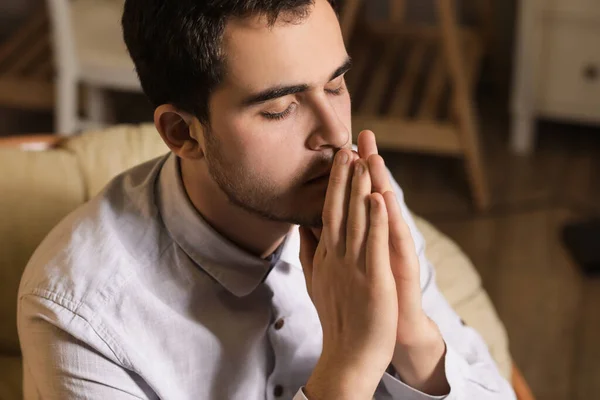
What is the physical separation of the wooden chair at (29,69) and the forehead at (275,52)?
187cm

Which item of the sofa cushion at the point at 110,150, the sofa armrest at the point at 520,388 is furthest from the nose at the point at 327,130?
the sofa armrest at the point at 520,388

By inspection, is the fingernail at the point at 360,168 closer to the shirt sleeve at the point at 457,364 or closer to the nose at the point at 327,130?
the nose at the point at 327,130

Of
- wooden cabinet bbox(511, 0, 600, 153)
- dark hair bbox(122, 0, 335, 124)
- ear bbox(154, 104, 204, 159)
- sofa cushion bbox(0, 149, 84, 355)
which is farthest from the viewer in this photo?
wooden cabinet bbox(511, 0, 600, 153)

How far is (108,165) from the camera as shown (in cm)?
143

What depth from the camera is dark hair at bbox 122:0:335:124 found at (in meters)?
0.92

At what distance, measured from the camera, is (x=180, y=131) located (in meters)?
1.04

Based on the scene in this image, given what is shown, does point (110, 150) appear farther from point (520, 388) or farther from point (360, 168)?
point (520, 388)

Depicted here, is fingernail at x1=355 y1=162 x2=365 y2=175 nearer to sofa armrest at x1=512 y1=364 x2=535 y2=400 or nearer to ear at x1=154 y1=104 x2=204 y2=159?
ear at x1=154 y1=104 x2=204 y2=159

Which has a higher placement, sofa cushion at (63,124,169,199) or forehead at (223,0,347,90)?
forehead at (223,0,347,90)

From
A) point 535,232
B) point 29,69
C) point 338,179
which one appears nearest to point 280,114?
point 338,179

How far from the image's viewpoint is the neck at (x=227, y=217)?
1.07 m

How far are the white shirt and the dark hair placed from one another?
130 millimetres

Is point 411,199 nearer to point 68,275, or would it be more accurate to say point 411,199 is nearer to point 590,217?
point 590,217

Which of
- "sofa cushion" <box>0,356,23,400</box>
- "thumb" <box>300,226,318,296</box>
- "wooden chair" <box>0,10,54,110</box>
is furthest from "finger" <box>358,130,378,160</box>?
"wooden chair" <box>0,10,54,110</box>
